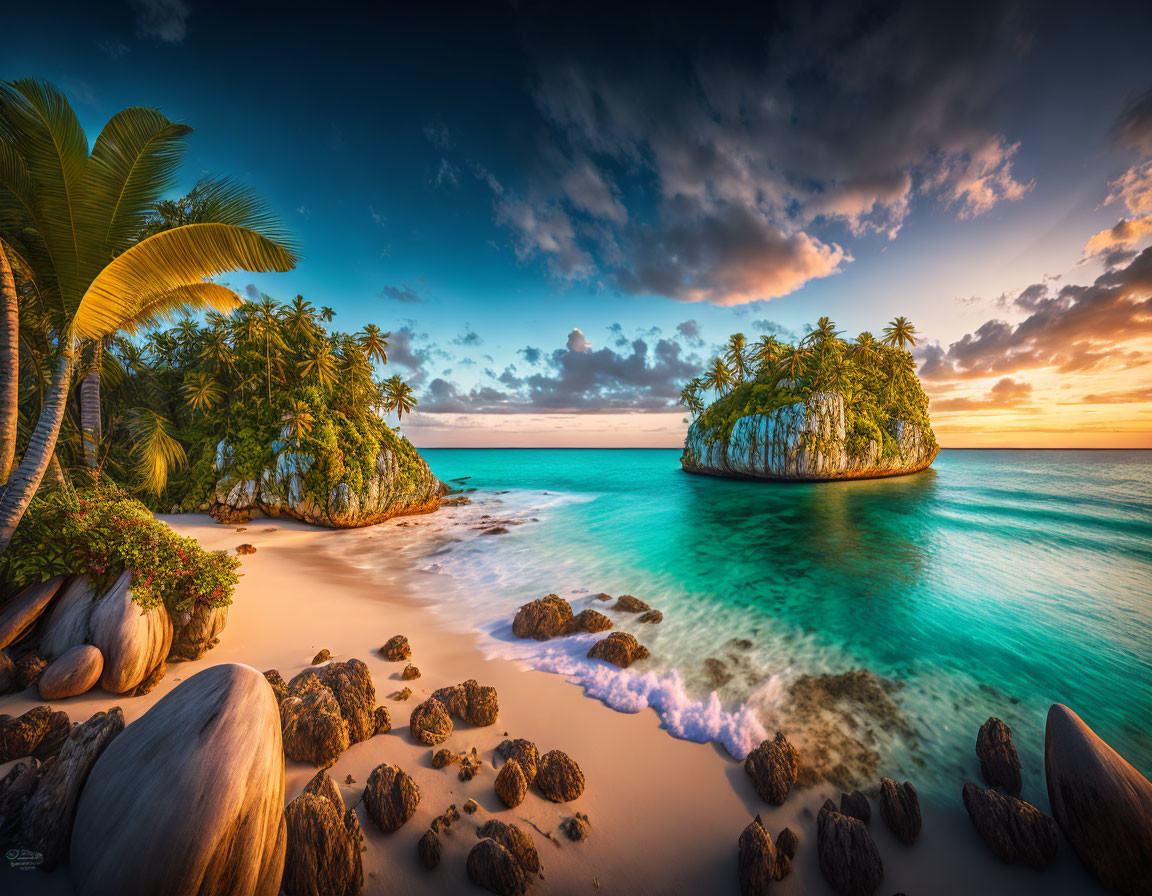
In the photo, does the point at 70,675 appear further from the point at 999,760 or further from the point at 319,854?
the point at 999,760

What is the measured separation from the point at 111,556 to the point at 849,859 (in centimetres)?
1027

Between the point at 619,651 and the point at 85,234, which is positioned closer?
the point at 85,234

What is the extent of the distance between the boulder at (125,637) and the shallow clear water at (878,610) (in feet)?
17.4

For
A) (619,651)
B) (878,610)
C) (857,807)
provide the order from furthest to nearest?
1. (878,610)
2. (619,651)
3. (857,807)

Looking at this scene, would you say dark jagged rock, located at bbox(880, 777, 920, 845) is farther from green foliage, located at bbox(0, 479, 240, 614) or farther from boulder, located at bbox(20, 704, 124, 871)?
green foliage, located at bbox(0, 479, 240, 614)

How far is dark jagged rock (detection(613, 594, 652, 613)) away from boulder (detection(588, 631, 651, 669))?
204cm

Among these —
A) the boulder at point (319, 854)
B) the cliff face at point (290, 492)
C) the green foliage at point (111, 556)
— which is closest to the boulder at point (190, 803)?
the boulder at point (319, 854)

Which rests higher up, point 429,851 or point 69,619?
point 69,619

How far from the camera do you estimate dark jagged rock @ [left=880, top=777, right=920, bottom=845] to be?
154 inches

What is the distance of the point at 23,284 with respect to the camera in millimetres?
7641

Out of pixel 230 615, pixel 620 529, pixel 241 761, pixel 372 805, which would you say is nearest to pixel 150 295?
pixel 230 615

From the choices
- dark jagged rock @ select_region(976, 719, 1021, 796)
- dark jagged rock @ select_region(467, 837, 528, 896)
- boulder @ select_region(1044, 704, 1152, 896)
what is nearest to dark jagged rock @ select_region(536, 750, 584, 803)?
dark jagged rock @ select_region(467, 837, 528, 896)

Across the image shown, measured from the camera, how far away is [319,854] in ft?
9.87

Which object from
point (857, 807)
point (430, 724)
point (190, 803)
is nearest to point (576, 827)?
point (430, 724)
